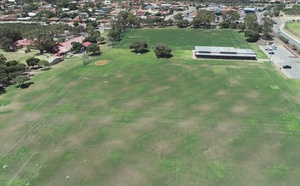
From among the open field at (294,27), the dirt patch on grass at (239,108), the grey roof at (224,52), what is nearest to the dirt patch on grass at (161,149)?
the dirt patch on grass at (239,108)

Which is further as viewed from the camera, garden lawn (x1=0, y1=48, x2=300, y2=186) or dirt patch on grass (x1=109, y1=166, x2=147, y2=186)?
garden lawn (x1=0, y1=48, x2=300, y2=186)

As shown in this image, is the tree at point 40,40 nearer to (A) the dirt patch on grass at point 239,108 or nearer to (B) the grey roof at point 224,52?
(B) the grey roof at point 224,52

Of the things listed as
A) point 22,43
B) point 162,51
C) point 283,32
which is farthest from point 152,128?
point 283,32

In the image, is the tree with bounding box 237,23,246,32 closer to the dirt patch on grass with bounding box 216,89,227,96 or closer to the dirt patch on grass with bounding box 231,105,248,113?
the dirt patch on grass with bounding box 216,89,227,96

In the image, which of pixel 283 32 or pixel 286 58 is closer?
pixel 286 58

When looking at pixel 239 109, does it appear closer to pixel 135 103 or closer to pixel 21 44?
pixel 135 103

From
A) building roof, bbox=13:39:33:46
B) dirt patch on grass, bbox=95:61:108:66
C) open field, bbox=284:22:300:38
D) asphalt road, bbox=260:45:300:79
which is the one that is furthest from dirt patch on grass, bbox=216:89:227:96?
building roof, bbox=13:39:33:46

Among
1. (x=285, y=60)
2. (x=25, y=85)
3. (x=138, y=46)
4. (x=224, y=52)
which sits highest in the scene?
(x=138, y=46)
